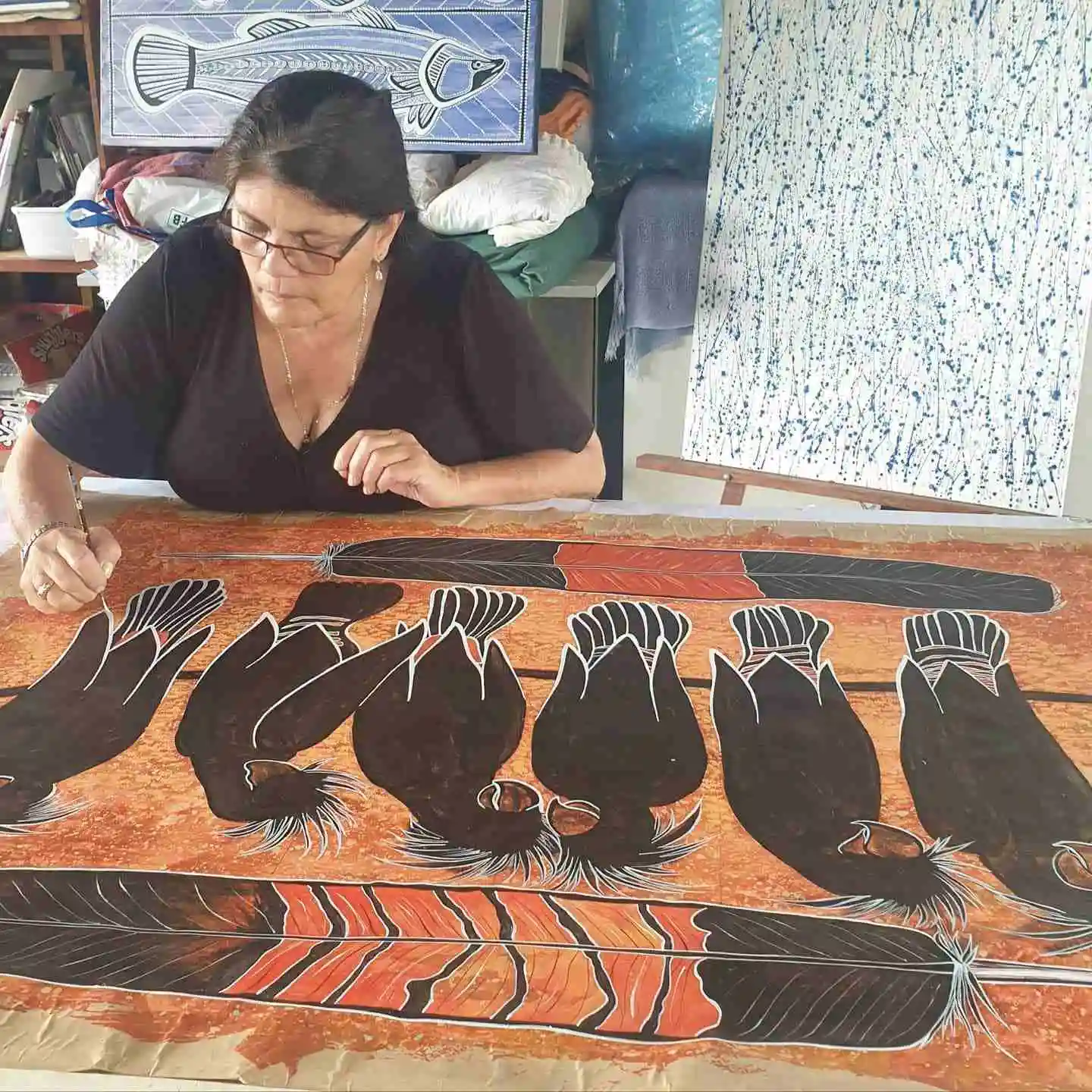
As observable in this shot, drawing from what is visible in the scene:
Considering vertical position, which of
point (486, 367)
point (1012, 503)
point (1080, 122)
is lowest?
point (1012, 503)

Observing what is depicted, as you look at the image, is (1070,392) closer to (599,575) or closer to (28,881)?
(599,575)

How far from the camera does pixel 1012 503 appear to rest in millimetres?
1750

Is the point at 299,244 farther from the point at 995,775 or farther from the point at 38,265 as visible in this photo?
the point at 38,265

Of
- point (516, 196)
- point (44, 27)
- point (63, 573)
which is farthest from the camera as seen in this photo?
point (44, 27)

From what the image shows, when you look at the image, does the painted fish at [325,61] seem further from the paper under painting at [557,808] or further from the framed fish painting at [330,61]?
the paper under painting at [557,808]

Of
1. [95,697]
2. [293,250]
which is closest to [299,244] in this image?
[293,250]

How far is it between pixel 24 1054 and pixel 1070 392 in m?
1.66

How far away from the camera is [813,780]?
0.77 m

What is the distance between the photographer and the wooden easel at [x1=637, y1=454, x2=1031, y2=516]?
1783 mm

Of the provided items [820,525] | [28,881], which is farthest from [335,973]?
[820,525]

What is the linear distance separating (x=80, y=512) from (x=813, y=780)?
81 cm

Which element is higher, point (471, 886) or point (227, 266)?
point (227, 266)

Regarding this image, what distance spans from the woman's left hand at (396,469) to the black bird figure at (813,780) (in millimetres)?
393

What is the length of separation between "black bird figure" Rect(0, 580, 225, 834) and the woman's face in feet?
1.05
